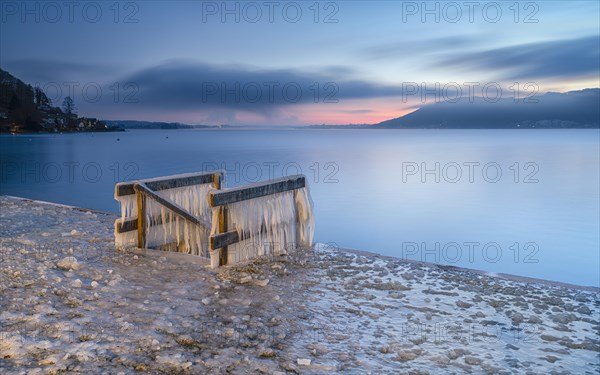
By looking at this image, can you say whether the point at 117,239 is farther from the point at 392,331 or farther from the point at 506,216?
the point at 506,216

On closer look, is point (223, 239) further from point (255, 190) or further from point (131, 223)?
point (131, 223)

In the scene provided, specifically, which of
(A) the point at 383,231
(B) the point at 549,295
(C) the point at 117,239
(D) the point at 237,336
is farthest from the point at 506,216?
(D) the point at 237,336

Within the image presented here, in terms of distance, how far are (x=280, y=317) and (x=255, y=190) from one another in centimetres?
350

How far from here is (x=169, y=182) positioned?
35.0ft

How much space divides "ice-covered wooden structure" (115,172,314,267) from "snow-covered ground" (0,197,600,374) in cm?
53

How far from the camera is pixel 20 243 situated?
1052cm

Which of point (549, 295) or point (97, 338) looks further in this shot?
point (549, 295)

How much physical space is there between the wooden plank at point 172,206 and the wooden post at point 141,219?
0.44ft

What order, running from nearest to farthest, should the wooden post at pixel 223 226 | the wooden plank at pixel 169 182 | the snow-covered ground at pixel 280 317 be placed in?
the snow-covered ground at pixel 280 317
the wooden post at pixel 223 226
the wooden plank at pixel 169 182

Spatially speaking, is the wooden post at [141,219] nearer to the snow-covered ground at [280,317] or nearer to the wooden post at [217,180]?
the snow-covered ground at [280,317]

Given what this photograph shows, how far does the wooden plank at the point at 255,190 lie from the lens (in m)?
8.80

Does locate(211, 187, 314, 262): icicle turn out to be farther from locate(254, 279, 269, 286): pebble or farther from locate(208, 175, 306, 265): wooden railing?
locate(254, 279, 269, 286): pebble

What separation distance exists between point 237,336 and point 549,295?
16.4ft

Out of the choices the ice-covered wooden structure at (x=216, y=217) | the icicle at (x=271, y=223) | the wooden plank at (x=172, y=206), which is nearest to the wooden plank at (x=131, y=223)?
the ice-covered wooden structure at (x=216, y=217)
